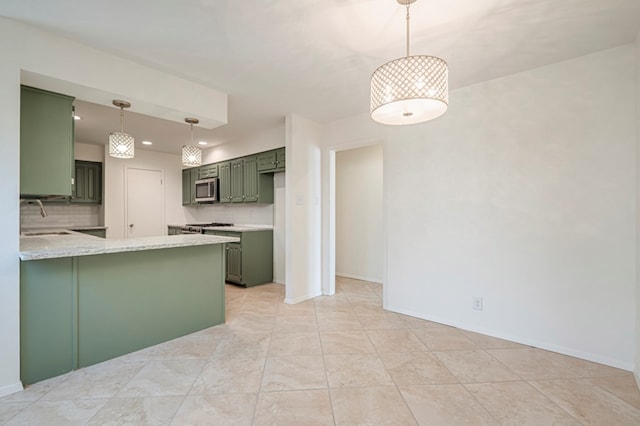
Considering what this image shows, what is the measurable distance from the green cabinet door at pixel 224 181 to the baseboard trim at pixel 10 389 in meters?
3.70

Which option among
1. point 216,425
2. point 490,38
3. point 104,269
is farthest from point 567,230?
point 104,269

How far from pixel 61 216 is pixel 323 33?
579cm

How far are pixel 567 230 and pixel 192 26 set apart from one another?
3285 millimetres

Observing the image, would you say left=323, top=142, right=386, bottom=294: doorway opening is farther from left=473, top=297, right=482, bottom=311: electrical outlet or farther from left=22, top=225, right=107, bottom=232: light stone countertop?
left=22, top=225, right=107, bottom=232: light stone countertop

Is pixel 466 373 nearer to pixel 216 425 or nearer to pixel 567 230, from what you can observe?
pixel 567 230

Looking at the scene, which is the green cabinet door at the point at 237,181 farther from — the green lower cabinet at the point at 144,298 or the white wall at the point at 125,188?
the green lower cabinet at the point at 144,298

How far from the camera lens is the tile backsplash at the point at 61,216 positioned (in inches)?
190

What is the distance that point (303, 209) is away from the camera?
3.95 meters

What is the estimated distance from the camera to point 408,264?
3.36 m

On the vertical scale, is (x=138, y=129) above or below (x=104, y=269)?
above

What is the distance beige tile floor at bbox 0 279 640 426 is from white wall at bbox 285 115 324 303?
1062 millimetres

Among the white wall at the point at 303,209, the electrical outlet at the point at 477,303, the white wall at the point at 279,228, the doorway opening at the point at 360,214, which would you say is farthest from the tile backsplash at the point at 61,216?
the electrical outlet at the point at 477,303

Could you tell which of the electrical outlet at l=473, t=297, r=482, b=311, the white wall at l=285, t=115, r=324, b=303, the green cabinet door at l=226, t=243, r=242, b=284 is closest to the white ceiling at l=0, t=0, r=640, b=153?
the white wall at l=285, t=115, r=324, b=303

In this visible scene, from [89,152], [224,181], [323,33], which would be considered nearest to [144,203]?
[89,152]
